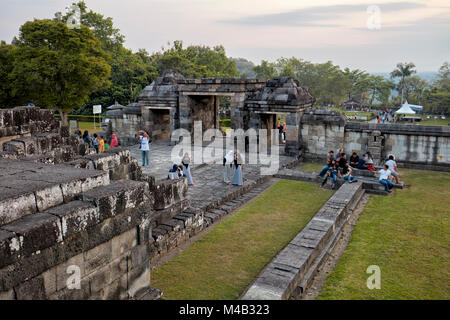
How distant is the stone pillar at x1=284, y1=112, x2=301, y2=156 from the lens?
16.3 m

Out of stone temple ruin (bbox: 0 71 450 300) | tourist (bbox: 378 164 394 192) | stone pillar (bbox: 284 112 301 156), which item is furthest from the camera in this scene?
stone pillar (bbox: 284 112 301 156)

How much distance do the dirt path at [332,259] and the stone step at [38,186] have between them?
3920 mm

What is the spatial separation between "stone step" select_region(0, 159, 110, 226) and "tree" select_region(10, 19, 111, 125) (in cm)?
2223

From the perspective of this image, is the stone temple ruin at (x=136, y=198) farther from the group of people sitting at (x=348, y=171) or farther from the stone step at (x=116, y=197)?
the group of people sitting at (x=348, y=171)

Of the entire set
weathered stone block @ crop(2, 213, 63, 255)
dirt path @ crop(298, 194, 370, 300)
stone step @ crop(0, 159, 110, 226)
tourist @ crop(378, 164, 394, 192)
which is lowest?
dirt path @ crop(298, 194, 370, 300)

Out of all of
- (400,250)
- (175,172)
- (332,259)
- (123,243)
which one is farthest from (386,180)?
(123,243)

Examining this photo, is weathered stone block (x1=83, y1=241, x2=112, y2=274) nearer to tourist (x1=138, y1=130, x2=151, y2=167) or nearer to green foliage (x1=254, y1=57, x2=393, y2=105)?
tourist (x1=138, y1=130, x2=151, y2=167)

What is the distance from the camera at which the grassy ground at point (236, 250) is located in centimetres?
654

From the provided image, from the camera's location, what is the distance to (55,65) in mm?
25906

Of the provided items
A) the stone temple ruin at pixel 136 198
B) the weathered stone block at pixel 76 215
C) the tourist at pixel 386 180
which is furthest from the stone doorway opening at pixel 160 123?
the weathered stone block at pixel 76 215

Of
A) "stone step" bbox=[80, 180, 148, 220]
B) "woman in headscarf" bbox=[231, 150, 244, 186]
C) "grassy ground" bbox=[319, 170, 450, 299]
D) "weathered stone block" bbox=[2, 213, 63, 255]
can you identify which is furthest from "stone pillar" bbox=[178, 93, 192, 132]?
"weathered stone block" bbox=[2, 213, 63, 255]

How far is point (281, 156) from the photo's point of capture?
16.7m
